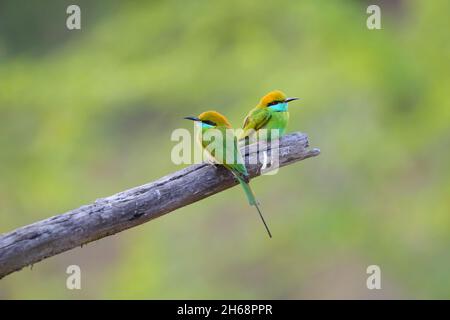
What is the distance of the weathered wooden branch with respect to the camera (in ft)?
7.31

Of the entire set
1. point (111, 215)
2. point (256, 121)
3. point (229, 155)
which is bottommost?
point (111, 215)

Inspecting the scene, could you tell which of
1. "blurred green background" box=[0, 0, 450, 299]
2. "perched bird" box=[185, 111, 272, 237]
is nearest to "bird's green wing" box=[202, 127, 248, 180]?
"perched bird" box=[185, 111, 272, 237]

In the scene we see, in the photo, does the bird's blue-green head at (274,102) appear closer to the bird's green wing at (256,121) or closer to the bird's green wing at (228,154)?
the bird's green wing at (256,121)

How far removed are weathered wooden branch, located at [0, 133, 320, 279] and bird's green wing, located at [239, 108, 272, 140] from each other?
18.0 inches

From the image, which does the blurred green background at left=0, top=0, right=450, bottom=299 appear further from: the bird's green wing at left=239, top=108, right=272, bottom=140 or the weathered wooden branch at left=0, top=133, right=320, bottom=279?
the weathered wooden branch at left=0, top=133, right=320, bottom=279

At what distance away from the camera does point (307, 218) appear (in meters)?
5.71

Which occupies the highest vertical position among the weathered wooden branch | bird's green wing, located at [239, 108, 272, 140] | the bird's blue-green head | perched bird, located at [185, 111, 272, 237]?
the bird's blue-green head

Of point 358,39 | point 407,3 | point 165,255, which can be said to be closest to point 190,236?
point 165,255

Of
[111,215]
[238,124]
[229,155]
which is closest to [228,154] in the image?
[229,155]

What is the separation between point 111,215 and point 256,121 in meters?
1.03

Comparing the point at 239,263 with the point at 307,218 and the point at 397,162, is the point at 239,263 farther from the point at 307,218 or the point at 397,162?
the point at 397,162

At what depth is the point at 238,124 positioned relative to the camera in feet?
18.6

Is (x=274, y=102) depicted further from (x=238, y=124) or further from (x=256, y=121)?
(x=238, y=124)

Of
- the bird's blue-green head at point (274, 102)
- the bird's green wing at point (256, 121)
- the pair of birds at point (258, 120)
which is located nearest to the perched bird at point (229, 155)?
the pair of birds at point (258, 120)
